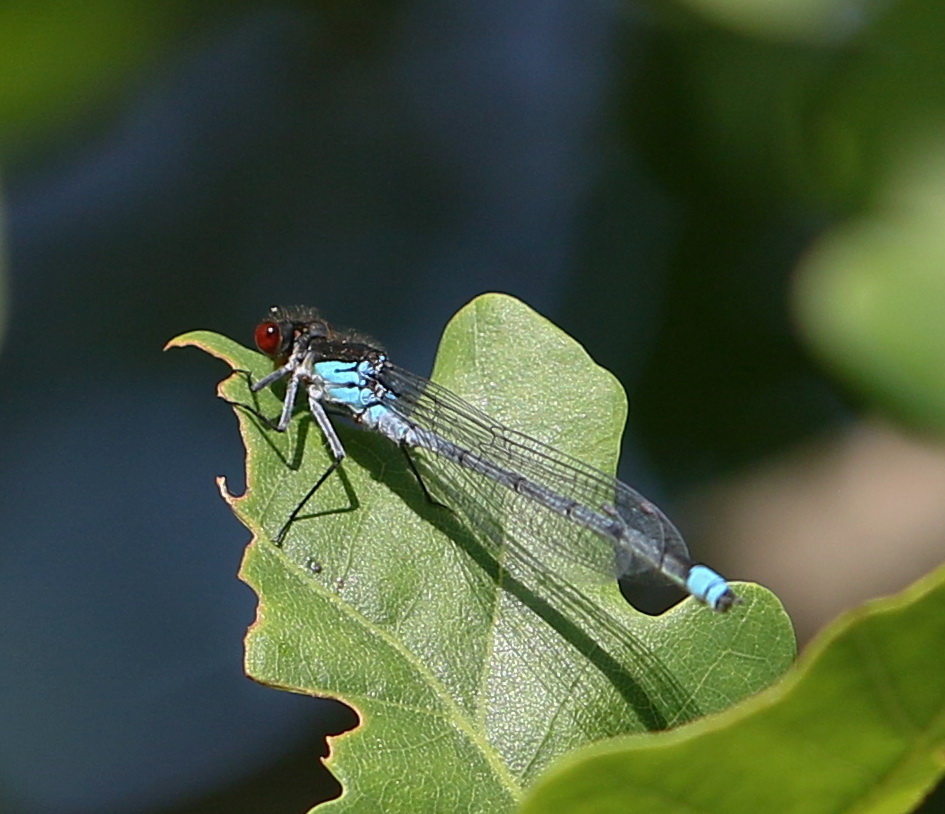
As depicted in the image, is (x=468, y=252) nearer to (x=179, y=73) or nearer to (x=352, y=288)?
(x=352, y=288)

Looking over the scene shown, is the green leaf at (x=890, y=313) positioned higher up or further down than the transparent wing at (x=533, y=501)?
higher up

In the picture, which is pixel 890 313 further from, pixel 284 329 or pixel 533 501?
pixel 284 329

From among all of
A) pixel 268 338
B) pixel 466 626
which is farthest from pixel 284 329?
pixel 466 626

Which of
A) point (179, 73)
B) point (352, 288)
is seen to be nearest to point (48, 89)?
point (179, 73)

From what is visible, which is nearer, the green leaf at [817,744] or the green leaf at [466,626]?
the green leaf at [817,744]

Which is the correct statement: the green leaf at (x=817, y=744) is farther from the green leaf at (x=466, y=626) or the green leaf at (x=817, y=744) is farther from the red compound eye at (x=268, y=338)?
the red compound eye at (x=268, y=338)

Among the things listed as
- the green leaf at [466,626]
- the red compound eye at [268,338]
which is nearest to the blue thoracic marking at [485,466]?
the red compound eye at [268,338]
